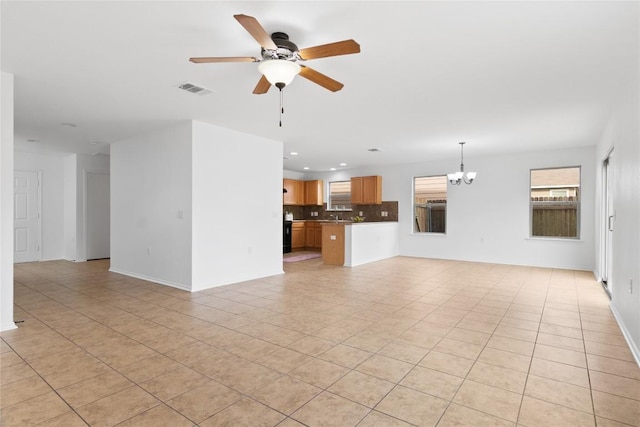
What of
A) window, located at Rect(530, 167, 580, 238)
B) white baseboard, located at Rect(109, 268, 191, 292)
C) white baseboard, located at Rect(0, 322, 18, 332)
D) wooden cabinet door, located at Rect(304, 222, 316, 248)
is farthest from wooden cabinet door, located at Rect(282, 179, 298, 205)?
white baseboard, located at Rect(0, 322, 18, 332)

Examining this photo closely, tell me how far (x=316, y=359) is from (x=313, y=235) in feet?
25.9

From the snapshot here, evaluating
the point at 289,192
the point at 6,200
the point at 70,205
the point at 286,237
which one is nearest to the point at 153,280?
the point at 6,200

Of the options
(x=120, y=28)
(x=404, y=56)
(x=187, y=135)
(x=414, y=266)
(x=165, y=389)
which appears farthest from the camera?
(x=414, y=266)

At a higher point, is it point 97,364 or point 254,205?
point 254,205

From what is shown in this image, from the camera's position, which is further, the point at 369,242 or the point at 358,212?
the point at 358,212

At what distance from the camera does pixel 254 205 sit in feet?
19.4

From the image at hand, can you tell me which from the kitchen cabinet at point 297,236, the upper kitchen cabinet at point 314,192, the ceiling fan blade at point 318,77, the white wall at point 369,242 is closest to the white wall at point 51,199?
the kitchen cabinet at point 297,236

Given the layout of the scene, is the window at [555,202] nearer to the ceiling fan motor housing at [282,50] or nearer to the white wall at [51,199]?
the ceiling fan motor housing at [282,50]

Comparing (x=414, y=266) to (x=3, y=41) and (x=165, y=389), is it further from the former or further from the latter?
(x=3, y=41)

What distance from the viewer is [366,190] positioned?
9.49m

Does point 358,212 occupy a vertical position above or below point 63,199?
below

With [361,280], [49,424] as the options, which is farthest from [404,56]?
[361,280]

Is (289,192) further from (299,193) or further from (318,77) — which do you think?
(318,77)

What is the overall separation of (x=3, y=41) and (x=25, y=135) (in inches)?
166
